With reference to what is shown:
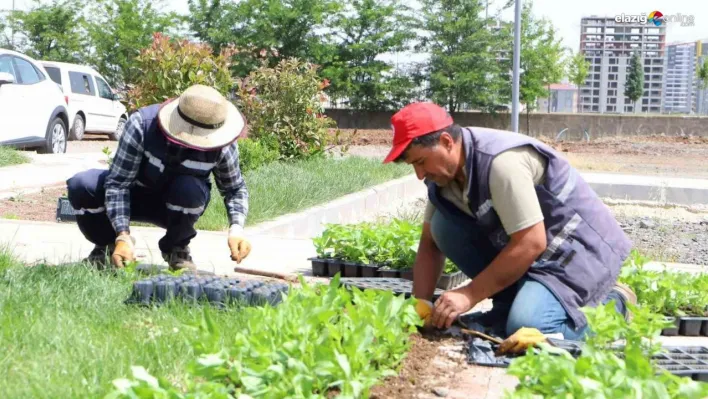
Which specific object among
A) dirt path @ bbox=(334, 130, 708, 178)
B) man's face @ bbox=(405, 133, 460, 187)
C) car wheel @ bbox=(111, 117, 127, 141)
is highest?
man's face @ bbox=(405, 133, 460, 187)

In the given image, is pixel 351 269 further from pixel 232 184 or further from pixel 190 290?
pixel 190 290

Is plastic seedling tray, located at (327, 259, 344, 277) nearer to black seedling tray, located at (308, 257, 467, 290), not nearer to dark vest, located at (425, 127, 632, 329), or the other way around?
black seedling tray, located at (308, 257, 467, 290)

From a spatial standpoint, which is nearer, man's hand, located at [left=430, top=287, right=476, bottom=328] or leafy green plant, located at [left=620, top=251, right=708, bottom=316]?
man's hand, located at [left=430, top=287, right=476, bottom=328]

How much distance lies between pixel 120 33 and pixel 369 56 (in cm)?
1034

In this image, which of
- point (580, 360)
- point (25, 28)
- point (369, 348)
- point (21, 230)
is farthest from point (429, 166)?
point (25, 28)

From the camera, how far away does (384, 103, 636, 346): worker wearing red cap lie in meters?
3.90

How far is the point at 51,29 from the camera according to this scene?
1380 inches

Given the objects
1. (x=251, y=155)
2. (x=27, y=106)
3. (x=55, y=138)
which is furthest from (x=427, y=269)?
(x=55, y=138)

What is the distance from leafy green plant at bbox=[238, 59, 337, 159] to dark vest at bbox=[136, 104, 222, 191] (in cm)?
770

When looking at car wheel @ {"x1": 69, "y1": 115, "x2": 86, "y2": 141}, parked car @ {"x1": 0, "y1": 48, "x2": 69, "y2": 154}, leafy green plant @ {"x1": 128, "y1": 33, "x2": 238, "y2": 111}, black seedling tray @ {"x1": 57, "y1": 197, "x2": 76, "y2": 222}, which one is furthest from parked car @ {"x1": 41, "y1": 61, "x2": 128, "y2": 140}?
black seedling tray @ {"x1": 57, "y1": 197, "x2": 76, "y2": 222}

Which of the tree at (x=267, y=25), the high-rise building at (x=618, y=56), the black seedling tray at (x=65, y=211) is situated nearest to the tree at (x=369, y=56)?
the tree at (x=267, y=25)

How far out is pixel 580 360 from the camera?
107 inches

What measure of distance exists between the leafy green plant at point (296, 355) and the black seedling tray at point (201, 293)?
27.3 inches

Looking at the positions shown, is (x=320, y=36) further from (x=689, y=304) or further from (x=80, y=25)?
(x=689, y=304)
